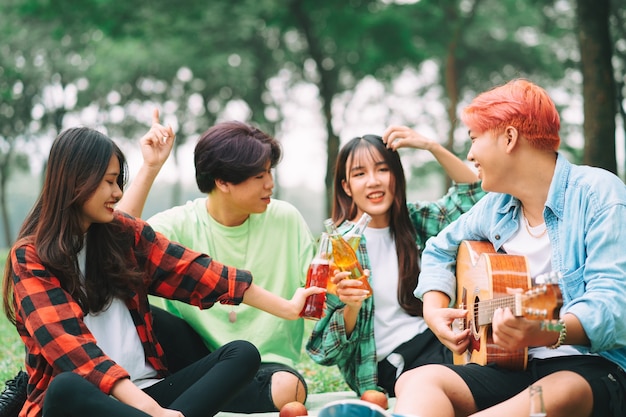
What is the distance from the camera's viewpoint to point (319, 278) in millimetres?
3373

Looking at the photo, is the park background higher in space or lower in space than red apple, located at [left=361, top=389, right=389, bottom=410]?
higher

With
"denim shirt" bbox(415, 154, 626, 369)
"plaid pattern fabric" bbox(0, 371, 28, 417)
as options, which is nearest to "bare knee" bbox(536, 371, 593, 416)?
"denim shirt" bbox(415, 154, 626, 369)

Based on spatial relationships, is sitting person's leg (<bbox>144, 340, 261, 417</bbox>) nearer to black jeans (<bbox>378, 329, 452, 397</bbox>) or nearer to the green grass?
black jeans (<bbox>378, 329, 452, 397</bbox>)

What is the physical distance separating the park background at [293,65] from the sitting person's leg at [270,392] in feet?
10.0

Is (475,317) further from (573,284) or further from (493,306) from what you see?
(573,284)

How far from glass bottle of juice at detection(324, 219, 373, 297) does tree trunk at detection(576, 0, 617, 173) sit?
4869 millimetres

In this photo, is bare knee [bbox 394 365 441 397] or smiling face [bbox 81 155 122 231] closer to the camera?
bare knee [bbox 394 365 441 397]

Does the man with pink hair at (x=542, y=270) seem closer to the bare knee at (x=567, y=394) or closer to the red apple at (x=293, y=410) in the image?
the bare knee at (x=567, y=394)

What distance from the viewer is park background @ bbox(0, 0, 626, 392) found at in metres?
12.9

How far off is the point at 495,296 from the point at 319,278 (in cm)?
96

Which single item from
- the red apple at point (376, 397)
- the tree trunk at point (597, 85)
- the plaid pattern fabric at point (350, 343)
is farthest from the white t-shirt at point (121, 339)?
the tree trunk at point (597, 85)

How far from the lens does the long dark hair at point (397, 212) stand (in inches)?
149

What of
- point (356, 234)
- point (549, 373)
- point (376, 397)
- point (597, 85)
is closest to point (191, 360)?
point (376, 397)

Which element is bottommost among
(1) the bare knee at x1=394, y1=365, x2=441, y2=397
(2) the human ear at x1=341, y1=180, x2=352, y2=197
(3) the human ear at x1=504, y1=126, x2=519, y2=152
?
(1) the bare knee at x1=394, y1=365, x2=441, y2=397
